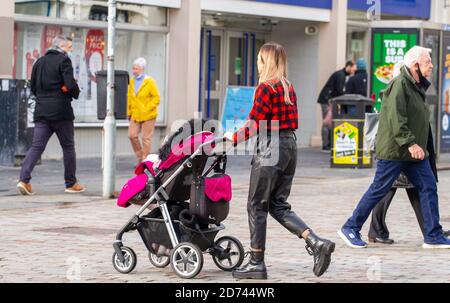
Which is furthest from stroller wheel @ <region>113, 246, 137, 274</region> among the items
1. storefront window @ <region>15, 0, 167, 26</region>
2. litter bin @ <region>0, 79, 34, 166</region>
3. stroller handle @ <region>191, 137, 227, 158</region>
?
storefront window @ <region>15, 0, 167, 26</region>

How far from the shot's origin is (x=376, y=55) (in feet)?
72.1

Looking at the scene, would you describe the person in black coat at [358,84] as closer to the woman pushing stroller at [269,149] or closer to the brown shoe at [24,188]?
the brown shoe at [24,188]

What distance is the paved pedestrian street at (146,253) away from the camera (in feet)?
29.0

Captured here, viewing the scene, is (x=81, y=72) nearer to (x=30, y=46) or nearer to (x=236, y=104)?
(x=30, y=46)

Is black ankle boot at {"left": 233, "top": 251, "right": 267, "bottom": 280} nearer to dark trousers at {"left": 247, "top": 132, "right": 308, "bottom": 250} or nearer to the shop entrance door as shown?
dark trousers at {"left": 247, "top": 132, "right": 308, "bottom": 250}

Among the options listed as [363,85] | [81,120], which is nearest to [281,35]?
[363,85]

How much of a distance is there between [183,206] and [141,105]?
31.1 ft

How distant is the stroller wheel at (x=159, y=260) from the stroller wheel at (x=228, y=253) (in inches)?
14.9

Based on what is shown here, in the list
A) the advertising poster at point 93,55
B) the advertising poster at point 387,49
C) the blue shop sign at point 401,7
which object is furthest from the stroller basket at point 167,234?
the blue shop sign at point 401,7

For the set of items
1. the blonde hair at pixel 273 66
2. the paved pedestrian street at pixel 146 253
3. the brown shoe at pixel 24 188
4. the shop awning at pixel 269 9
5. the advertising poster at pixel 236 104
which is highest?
the shop awning at pixel 269 9

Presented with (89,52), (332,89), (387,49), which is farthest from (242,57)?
(89,52)

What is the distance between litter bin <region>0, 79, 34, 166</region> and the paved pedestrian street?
188cm

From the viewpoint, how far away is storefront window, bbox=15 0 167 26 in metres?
19.9
